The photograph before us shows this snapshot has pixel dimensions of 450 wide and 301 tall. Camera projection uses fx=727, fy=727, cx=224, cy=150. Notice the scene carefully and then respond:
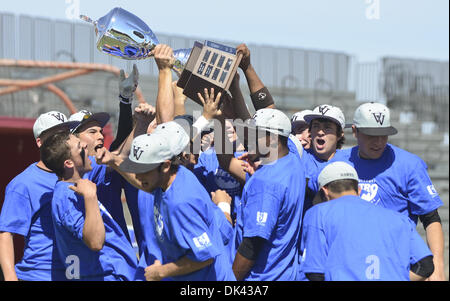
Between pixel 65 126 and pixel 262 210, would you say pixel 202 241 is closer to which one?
pixel 262 210

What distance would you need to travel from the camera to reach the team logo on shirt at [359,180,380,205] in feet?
16.1

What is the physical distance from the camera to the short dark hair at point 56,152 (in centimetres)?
462

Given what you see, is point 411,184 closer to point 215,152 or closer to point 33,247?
point 215,152

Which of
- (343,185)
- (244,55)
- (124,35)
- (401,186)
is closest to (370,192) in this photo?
(401,186)

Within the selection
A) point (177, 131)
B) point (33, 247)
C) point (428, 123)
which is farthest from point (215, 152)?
point (428, 123)

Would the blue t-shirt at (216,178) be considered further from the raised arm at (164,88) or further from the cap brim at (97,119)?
the cap brim at (97,119)

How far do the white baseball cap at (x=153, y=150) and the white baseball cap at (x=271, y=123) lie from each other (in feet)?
2.14

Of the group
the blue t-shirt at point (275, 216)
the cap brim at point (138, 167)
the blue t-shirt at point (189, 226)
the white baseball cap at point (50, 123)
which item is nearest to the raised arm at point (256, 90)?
the blue t-shirt at point (275, 216)

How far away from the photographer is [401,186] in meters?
4.91

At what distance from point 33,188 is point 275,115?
173 cm

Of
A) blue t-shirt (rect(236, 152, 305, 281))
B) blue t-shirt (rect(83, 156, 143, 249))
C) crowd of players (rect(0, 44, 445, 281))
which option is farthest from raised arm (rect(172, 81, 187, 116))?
blue t-shirt (rect(236, 152, 305, 281))

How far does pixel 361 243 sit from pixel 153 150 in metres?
1.20

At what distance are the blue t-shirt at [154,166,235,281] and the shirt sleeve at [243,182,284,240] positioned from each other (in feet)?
0.98
